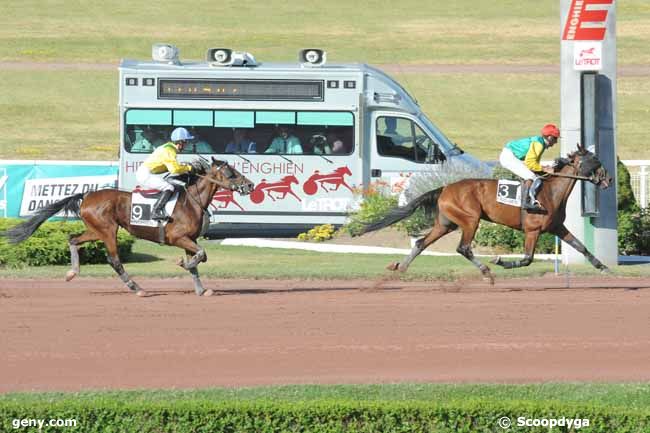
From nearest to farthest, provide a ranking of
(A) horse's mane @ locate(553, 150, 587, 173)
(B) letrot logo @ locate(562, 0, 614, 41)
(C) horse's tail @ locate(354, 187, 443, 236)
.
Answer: (A) horse's mane @ locate(553, 150, 587, 173)
(C) horse's tail @ locate(354, 187, 443, 236)
(B) letrot logo @ locate(562, 0, 614, 41)

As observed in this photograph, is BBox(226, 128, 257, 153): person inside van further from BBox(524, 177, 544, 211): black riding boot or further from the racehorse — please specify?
BBox(524, 177, 544, 211): black riding boot

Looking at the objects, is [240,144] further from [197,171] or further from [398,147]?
[197,171]

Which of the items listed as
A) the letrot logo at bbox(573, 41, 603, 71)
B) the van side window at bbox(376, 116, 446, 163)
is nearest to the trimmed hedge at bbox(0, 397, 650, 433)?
the letrot logo at bbox(573, 41, 603, 71)

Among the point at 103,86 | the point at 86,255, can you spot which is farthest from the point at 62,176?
the point at 103,86

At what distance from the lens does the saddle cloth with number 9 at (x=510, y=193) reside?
52.9 ft

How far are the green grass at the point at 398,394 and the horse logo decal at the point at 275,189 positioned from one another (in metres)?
14.3

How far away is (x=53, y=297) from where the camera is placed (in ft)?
51.3

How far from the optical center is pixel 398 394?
9609 millimetres

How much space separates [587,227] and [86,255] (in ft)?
23.5

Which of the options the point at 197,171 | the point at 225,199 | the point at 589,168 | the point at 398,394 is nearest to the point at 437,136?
the point at 225,199

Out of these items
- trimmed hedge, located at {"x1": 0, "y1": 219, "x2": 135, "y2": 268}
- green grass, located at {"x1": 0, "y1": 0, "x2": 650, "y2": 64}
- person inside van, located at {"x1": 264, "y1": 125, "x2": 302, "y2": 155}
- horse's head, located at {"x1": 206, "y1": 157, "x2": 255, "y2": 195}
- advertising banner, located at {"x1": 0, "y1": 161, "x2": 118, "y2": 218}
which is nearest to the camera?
horse's head, located at {"x1": 206, "y1": 157, "x2": 255, "y2": 195}

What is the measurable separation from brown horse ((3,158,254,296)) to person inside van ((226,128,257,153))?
8.69 m

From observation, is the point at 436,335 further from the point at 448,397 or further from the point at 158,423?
the point at 158,423

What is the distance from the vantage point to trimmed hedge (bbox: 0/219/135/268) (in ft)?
61.2
